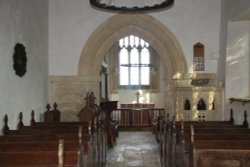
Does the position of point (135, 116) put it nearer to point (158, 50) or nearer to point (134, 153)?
Result: point (158, 50)

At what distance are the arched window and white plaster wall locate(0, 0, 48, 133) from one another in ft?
21.8

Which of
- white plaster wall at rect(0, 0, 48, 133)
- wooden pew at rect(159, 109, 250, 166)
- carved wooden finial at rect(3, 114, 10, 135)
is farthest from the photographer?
white plaster wall at rect(0, 0, 48, 133)

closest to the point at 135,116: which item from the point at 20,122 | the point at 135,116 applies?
the point at 135,116

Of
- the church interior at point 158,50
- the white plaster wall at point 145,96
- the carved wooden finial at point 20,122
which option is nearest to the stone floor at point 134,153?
the church interior at point 158,50

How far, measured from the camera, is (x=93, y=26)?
7.26 meters

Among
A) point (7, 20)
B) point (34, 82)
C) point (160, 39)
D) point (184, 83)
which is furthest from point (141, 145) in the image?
point (7, 20)

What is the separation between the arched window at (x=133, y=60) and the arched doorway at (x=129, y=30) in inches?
229

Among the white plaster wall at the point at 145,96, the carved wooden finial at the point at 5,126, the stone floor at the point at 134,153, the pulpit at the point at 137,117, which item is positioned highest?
the white plaster wall at the point at 145,96

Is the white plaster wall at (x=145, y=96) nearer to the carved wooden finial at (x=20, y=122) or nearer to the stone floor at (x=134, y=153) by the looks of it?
the stone floor at (x=134, y=153)

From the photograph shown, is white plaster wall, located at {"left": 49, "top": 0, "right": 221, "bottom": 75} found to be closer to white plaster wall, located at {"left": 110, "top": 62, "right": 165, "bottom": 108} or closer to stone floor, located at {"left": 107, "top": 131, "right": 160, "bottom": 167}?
stone floor, located at {"left": 107, "top": 131, "right": 160, "bottom": 167}

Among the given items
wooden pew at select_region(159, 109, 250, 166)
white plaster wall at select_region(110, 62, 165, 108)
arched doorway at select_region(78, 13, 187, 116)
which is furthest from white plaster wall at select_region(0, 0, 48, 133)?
white plaster wall at select_region(110, 62, 165, 108)

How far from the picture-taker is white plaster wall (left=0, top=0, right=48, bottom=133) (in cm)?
447

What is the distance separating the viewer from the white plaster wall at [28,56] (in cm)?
447

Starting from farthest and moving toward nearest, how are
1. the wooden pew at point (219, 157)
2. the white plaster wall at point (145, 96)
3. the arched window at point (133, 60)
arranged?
the arched window at point (133, 60)
the white plaster wall at point (145, 96)
the wooden pew at point (219, 157)
